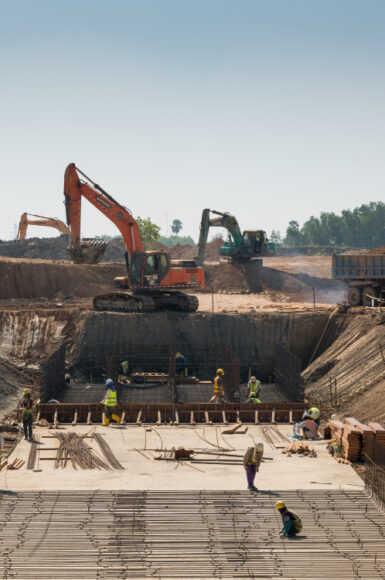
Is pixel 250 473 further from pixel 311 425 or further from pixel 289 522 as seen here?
pixel 311 425

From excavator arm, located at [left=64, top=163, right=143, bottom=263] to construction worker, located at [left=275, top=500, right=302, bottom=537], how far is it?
2307 cm

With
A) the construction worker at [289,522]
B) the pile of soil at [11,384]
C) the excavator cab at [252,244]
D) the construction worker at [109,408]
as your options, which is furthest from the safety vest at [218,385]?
the excavator cab at [252,244]

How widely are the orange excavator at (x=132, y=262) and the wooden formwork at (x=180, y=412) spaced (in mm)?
12582

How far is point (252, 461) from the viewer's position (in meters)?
16.6

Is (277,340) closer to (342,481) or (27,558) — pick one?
(342,481)

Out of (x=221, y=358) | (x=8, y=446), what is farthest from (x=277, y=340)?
(x=8, y=446)

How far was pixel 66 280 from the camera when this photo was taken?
55094 mm

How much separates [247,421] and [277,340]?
519 inches

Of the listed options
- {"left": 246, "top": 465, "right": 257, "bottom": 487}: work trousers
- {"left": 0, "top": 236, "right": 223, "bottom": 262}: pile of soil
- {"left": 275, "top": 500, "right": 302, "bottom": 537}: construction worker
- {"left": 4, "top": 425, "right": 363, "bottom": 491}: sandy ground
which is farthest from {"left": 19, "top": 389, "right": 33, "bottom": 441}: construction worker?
{"left": 0, "top": 236, "right": 223, "bottom": 262}: pile of soil

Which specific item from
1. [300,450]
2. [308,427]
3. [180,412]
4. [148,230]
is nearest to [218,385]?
[180,412]

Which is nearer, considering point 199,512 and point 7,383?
point 199,512

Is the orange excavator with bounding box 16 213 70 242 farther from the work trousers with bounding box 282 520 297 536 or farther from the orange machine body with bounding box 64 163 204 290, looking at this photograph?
the work trousers with bounding box 282 520 297 536

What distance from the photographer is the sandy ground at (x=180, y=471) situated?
17.4m

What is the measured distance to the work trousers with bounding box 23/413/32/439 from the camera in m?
21.0
